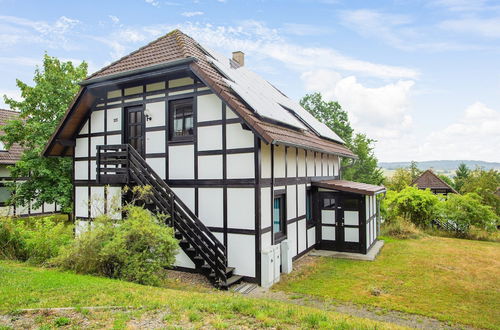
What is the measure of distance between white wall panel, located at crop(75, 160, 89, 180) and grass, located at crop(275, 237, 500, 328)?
8077mm

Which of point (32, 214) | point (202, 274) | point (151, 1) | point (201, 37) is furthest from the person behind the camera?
point (32, 214)

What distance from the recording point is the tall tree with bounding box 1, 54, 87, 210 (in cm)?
1422

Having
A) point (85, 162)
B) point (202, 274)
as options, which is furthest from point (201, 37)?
point (202, 274)

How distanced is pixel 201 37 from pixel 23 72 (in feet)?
28.5

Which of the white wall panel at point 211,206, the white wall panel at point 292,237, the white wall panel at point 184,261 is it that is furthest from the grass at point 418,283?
the white wall panel at point 184,261

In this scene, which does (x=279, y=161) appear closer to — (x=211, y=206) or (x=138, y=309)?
(x=211, y=206)

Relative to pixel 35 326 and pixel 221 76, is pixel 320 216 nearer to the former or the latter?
pixel 221 76

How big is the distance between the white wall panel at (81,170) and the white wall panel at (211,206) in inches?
206

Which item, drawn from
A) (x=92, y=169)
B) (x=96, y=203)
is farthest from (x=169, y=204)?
(x=92, y=169)

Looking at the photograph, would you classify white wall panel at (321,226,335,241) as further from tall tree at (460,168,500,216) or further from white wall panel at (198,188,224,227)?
tall tree at (460,168,500,216)

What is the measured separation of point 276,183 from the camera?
9289mm

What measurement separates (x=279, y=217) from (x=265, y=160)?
2091 mm

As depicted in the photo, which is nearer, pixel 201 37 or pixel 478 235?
pixel 201 37

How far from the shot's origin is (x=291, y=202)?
Answer: 33.9 ft
